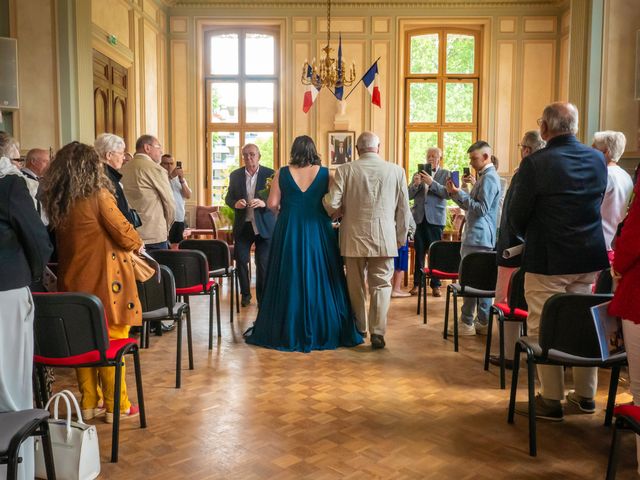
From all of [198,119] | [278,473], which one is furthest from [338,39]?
[278,473]

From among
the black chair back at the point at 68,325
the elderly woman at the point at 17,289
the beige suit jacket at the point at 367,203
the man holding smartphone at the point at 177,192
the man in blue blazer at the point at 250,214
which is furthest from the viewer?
the man holding smartphone at the point at 177,192

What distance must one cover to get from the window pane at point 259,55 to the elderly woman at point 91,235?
356 inches

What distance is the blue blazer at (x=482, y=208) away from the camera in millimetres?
4918

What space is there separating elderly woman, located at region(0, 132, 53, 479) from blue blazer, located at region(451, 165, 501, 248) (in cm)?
340

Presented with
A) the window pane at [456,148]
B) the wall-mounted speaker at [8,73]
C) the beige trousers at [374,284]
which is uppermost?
the wall-mounted speaker at [8,73]

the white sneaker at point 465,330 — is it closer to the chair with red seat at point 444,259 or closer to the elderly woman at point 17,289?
the chair with red seat at point 444,259

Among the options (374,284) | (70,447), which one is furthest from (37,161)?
(70,447)

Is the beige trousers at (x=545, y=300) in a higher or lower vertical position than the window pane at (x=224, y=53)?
lower

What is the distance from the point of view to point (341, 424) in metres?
3.36

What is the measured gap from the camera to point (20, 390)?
2396 mm

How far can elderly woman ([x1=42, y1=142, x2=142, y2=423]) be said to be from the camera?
3.07 metres

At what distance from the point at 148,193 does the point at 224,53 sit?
752cm

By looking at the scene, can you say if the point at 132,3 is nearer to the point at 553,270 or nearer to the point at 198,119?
the point at 198,119

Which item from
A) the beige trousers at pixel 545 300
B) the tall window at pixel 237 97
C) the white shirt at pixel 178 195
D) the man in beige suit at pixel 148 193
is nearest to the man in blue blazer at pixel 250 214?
the white shirt at pixel 178 195
